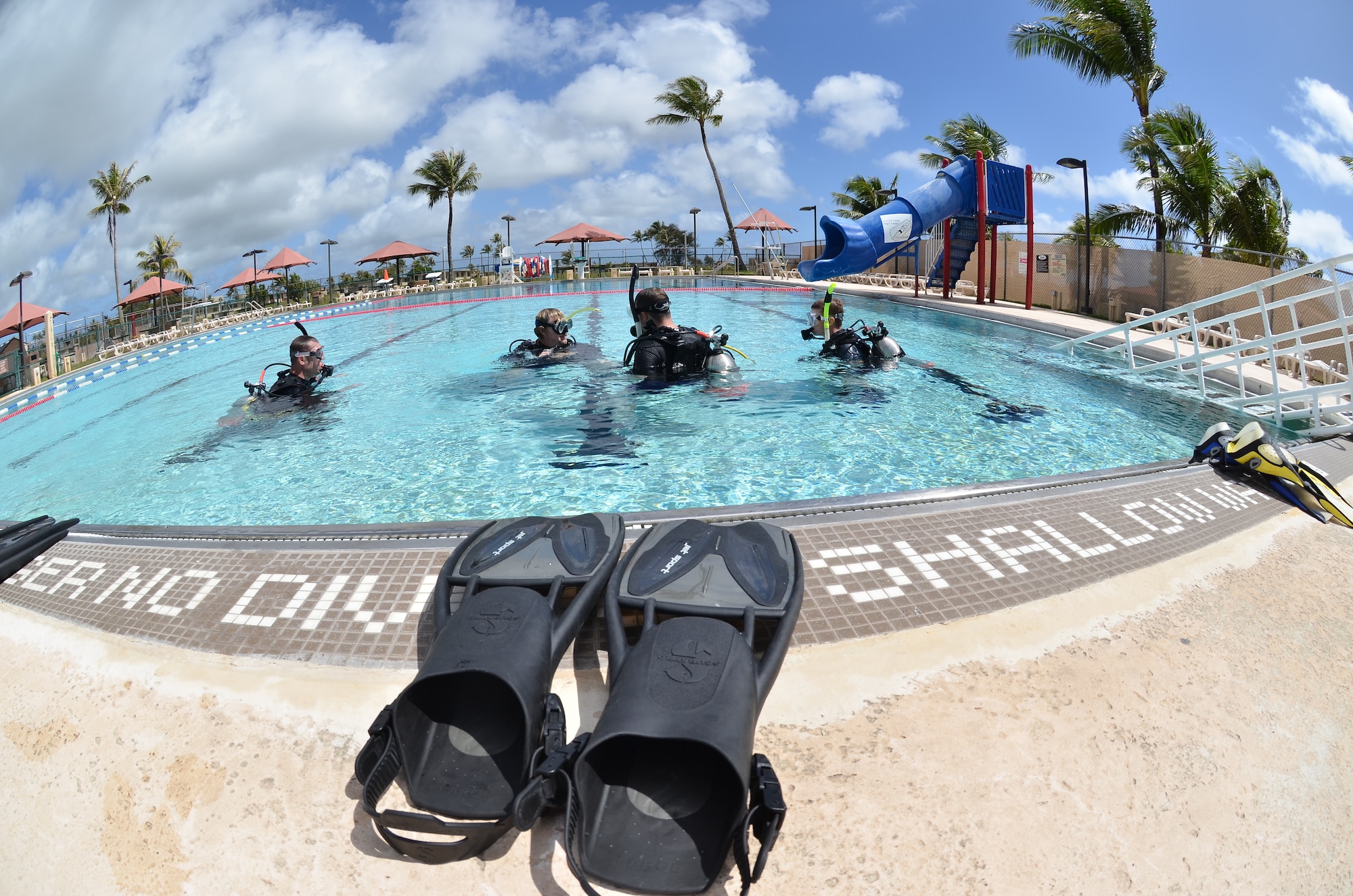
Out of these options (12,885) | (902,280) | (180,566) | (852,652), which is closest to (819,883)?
(852,652)

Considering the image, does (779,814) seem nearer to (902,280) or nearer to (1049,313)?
(1049,313)

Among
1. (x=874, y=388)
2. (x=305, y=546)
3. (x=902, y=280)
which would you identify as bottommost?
(x=305, y=546)

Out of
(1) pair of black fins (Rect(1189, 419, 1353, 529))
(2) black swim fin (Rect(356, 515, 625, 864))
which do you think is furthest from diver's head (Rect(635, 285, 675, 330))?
(2) black swim fin (Rect(356, 515, 625, 864))

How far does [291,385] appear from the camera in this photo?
7.71 metres

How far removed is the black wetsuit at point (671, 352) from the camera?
25.2 feet

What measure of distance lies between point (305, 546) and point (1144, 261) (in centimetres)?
1415

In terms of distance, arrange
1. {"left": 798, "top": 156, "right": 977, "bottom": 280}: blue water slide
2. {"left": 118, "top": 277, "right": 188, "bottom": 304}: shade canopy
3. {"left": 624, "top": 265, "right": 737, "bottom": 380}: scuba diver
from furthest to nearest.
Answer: {"left": 118, "top": 277, "right": 188, "bottom": 304}: shade canopy < {"left": 798, "top": 156, "right": 977, "bottom": 280}: blue water slide < {"left": 624, "top": 265, "right": 737, "bottom": 380}: scuba diver

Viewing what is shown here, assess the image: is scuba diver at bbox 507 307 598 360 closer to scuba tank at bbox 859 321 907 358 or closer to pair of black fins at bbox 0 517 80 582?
scuba tank at bbox 859 321 907 358

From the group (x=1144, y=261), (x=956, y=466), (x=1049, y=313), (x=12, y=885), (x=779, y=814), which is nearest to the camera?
(x=779, y=814)

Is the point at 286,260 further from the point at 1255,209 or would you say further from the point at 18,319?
the point at 1255,209

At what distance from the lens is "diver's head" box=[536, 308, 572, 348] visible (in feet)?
30.9

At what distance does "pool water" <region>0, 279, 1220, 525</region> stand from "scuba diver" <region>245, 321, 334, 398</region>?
0.31 m

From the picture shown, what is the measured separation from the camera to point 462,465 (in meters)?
5.59

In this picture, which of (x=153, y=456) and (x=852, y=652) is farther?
(x=153, y=456)
